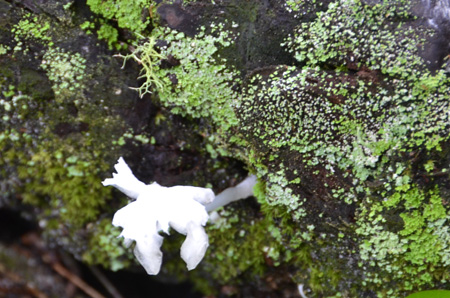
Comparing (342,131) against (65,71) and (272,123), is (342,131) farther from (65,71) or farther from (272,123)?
(65,71)

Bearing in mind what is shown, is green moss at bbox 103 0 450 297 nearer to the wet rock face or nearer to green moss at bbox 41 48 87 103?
the wet rock face

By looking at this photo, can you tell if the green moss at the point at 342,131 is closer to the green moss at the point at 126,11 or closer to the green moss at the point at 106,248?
the green moss at the point at 126,11

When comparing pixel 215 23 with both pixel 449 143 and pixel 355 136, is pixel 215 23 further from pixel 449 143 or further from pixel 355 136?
pixel 449 143

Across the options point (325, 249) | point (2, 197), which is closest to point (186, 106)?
point (325, 249)

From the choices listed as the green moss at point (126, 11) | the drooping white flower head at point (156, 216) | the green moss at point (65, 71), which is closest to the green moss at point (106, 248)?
the drooping white flower head at point (156, 216)

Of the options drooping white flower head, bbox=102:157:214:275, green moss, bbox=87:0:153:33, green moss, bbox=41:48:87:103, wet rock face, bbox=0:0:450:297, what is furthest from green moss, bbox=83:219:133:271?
green moss, bbox=87:0:153:33

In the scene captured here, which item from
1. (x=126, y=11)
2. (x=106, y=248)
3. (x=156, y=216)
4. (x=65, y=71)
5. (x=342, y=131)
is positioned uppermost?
(x=126, y=11)

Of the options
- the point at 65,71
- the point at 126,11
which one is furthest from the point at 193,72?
the point at 65,71

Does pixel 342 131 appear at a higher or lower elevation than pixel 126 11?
lower

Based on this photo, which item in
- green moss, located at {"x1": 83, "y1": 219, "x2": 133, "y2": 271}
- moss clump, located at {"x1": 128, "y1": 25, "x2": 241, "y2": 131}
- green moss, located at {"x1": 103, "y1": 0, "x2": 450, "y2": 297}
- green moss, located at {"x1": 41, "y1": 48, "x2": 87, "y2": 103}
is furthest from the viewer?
green moss, located at {"x1": 83, "y1": 219, "x2": 133, "y2": 271}
